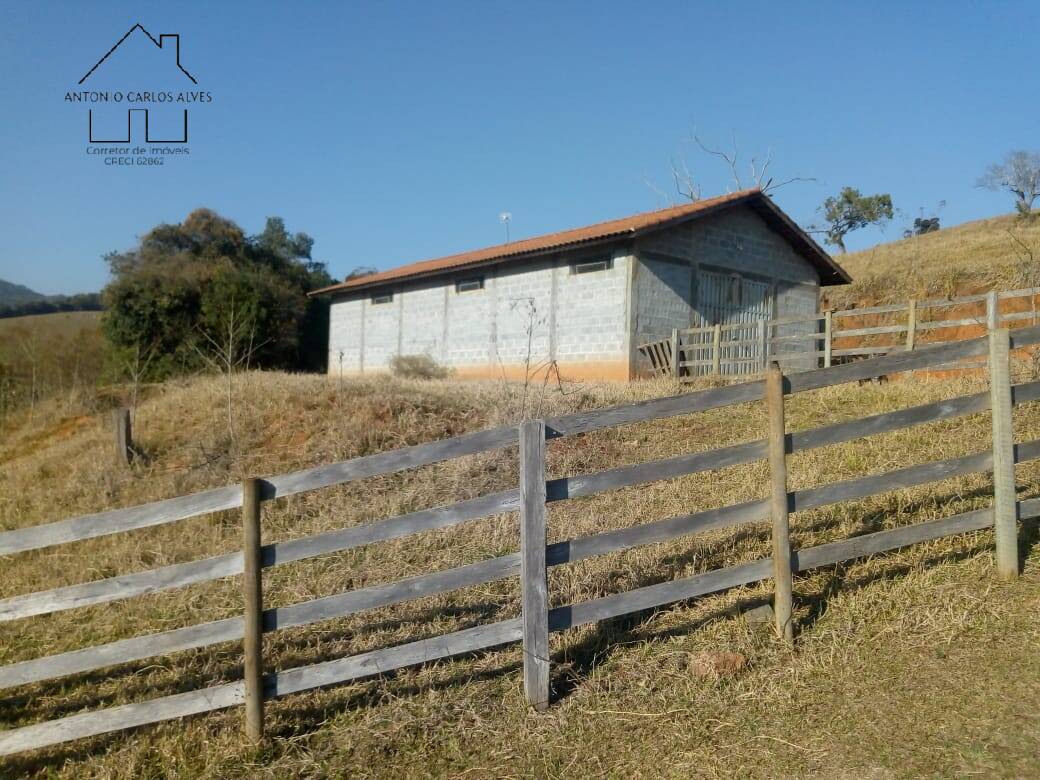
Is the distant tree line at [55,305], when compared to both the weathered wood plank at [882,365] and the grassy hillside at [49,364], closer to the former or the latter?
the grassy hillside at [49,364]

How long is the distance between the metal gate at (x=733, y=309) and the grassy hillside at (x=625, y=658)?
8.33 m

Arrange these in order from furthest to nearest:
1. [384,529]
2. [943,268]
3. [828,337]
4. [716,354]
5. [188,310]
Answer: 1. [188,310]
2. [943,268]
3. [716,354]
4. [828,337]
5. [384,529]

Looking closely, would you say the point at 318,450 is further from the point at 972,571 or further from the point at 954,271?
the point at 954,271

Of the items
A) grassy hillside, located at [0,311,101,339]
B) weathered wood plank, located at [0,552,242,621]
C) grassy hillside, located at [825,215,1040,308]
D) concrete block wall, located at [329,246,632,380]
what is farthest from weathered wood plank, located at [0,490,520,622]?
grassy hillside, located at [0,311,101,339]

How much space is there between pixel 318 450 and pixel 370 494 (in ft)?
6.42

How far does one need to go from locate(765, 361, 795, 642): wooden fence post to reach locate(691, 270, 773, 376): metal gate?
37.6 ft

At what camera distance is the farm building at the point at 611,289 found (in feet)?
50.8

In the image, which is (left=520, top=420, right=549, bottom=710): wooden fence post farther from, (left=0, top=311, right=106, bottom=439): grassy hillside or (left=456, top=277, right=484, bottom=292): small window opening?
(left=456, top=277, right=484, bottom=292): small window opening

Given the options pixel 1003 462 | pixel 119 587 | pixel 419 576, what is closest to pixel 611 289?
pixel 1003 462

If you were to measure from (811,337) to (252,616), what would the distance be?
1125 cm

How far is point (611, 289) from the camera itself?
1559cm

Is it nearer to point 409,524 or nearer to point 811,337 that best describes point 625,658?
point 409,524

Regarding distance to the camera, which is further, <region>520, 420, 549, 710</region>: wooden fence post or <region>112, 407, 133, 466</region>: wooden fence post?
<region>112, 407, 133, 466</region>: wooden fence post

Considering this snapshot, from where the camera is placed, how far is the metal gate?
1598 cm
